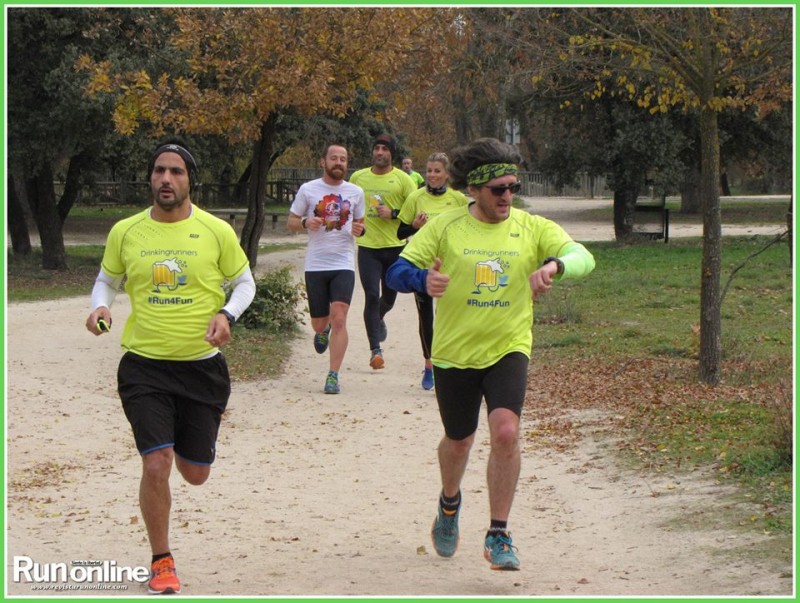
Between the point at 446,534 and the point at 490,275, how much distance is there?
1.42 m

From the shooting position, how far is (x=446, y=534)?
672 centimetres

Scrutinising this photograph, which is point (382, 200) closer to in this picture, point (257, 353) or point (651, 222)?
point (257, 353)

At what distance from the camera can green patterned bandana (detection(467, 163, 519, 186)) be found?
652cm

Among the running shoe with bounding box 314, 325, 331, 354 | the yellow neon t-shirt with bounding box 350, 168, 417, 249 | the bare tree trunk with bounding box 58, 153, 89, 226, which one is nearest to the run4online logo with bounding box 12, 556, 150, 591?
the running shoe with bounding box 314, 325, 331, 354

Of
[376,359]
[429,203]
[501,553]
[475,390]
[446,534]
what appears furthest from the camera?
[376,359]

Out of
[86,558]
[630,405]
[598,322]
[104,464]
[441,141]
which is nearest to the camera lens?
[86,558]

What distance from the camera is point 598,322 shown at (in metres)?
17.3

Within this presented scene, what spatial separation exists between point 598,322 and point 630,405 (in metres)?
6.33

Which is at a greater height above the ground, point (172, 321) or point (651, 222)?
point (172, 321)

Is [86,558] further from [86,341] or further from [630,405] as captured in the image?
[86,341]

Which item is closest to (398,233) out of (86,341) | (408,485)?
(408,485)

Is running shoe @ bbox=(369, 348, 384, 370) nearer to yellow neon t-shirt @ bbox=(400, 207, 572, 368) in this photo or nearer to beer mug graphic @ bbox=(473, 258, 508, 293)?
yellow neon t-shirt @ bbox=(400, 207, 572, 368)

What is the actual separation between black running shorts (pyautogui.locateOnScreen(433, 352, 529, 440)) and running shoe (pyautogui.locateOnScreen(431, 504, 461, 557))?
427 mm

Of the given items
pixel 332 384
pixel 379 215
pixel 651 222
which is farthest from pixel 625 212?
pixel 332 384
